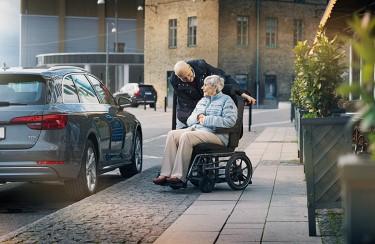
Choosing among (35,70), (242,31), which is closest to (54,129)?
(35,70)

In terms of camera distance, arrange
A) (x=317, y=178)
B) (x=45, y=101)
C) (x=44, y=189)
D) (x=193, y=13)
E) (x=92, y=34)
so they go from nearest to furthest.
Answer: (x=317, y=178)
(x=45, y=101)
(x=44, y=189)
(x=193, y=13)
(x=92, y=34)

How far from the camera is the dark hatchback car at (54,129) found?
914 cm

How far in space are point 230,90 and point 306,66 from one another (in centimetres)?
108

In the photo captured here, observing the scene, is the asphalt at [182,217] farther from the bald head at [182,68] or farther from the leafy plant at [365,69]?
the leafy plant at [365,69]

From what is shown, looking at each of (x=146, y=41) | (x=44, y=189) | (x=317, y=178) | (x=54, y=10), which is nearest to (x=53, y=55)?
(x=54, y=10)

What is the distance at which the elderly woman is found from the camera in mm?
9891

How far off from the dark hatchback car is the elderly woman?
0.92 m

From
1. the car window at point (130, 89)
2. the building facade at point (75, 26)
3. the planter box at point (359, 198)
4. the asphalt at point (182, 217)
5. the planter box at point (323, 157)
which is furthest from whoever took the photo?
the building facade at point (75, 26)

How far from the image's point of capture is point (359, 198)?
212 cm

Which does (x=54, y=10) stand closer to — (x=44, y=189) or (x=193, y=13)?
(x=193, y=13)

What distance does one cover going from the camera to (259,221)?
7.39m

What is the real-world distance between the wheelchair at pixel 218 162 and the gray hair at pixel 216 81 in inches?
11.2

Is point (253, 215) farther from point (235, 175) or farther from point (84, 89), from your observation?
point (84, 89)

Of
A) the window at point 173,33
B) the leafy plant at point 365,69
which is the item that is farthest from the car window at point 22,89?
the window at point 173,33
